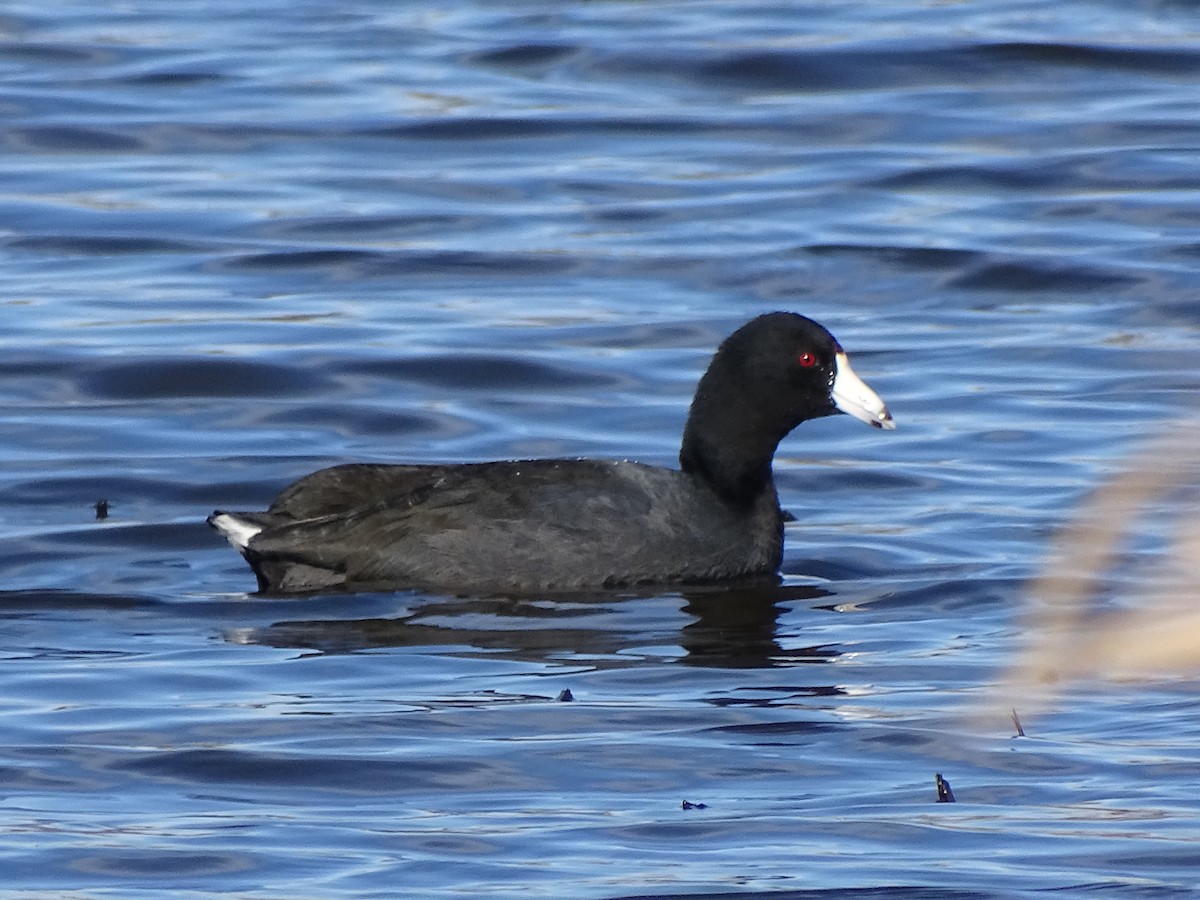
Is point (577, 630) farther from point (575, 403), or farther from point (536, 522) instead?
point (575, 403)

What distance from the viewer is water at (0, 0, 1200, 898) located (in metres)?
5.44

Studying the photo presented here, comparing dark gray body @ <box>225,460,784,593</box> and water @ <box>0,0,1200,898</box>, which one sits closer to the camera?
Answer: water @ <box>0,0,1200,898</box>

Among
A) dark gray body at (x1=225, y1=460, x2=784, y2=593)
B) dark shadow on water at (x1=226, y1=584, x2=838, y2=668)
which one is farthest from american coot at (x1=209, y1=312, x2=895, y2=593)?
dark shadow on water at (x1=226, y1=584, x2=838, y2=668)

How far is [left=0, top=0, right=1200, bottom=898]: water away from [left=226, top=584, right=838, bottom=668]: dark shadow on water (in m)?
0.02

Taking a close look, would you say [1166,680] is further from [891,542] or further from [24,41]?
[24,41]

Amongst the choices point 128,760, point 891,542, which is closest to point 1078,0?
point 891,542

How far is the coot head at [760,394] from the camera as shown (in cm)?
903

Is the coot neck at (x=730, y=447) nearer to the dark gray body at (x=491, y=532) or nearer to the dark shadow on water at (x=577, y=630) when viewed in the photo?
the dark gray body at (x=491, y=532)

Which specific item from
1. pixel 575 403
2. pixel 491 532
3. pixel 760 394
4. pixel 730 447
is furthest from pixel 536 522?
pixel 575 403

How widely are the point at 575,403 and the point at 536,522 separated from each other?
3080mm

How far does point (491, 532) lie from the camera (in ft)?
27.8

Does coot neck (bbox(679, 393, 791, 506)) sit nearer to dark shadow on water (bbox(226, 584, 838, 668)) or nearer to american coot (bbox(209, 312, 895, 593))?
american coot (bbox(209, 312, 895, 593))

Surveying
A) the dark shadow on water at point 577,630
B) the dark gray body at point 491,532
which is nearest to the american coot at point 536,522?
the dark gray body at point 491,532

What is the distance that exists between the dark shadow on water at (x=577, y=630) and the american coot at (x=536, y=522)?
4.9 inches
